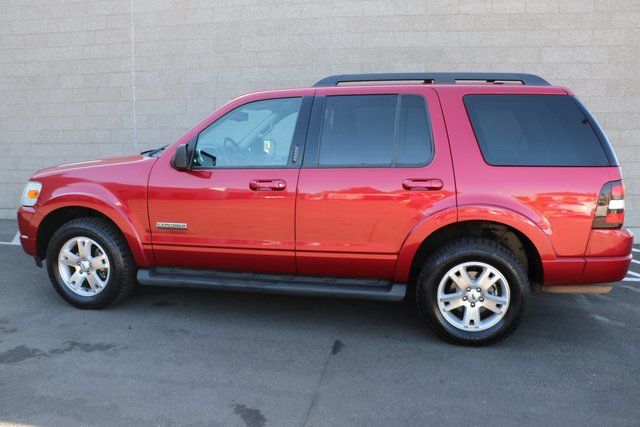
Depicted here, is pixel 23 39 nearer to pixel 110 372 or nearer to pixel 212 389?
pixel 110 372

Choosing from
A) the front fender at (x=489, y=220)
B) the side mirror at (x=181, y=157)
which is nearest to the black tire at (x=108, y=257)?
the side mirror at (x=181, y=157)

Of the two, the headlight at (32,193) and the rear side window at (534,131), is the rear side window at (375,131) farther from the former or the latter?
the headlight at (32,193)

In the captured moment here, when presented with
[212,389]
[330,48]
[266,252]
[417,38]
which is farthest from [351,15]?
[212,389]

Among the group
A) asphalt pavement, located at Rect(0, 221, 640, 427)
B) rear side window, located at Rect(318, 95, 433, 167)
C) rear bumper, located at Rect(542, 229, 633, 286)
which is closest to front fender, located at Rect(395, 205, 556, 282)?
rear bumper, located at Rect(542, 229, 633, 286)

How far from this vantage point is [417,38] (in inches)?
286

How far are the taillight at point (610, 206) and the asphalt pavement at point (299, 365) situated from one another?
957mm

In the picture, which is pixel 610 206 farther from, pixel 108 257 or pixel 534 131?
pixel 108 257

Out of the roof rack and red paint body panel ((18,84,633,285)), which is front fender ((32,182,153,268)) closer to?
red paint body panel ((18,84,633,285))

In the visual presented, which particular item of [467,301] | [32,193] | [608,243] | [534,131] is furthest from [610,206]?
[32,193]

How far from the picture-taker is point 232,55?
307 inches

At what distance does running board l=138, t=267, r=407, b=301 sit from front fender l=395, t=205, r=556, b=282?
1.54 ft

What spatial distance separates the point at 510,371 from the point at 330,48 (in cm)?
566

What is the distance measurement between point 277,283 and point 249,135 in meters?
1.23

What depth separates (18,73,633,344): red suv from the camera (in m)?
3.47
